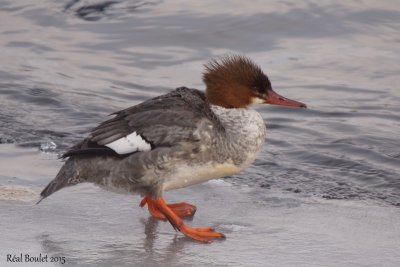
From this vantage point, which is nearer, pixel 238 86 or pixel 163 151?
pixel 163 151

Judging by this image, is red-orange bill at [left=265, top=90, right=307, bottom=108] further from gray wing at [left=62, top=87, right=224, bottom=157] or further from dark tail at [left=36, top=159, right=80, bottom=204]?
dark tail at [left=36, top=159, right=80, bottom=204]

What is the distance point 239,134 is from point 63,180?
1.01m

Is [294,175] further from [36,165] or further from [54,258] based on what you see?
[54,258]

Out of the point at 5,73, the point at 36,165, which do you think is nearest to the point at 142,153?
the point at 36,165

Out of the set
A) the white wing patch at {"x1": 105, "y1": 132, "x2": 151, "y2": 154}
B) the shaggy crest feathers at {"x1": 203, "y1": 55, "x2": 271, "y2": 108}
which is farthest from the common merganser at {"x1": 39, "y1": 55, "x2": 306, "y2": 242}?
the shaggy crest feathers at {"x1": 203, "y1": 55, "x2": 271, "y2": 108}

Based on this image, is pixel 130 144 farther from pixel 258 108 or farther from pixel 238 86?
pixel 258 108

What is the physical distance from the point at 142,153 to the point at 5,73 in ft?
13.7

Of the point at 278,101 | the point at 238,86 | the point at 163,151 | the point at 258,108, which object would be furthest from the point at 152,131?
the point at 258,108

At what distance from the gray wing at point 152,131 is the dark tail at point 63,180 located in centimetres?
10

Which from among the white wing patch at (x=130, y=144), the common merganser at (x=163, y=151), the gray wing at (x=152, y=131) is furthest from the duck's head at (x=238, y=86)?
the white wing patch at (x=130, y=144)

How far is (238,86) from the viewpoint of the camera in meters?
5.10

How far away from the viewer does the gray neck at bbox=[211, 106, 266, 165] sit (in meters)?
4.89

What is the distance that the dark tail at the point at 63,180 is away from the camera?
15.7 feet

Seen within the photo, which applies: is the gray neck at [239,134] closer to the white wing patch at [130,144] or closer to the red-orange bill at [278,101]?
the red-orange bill at [278,101]
